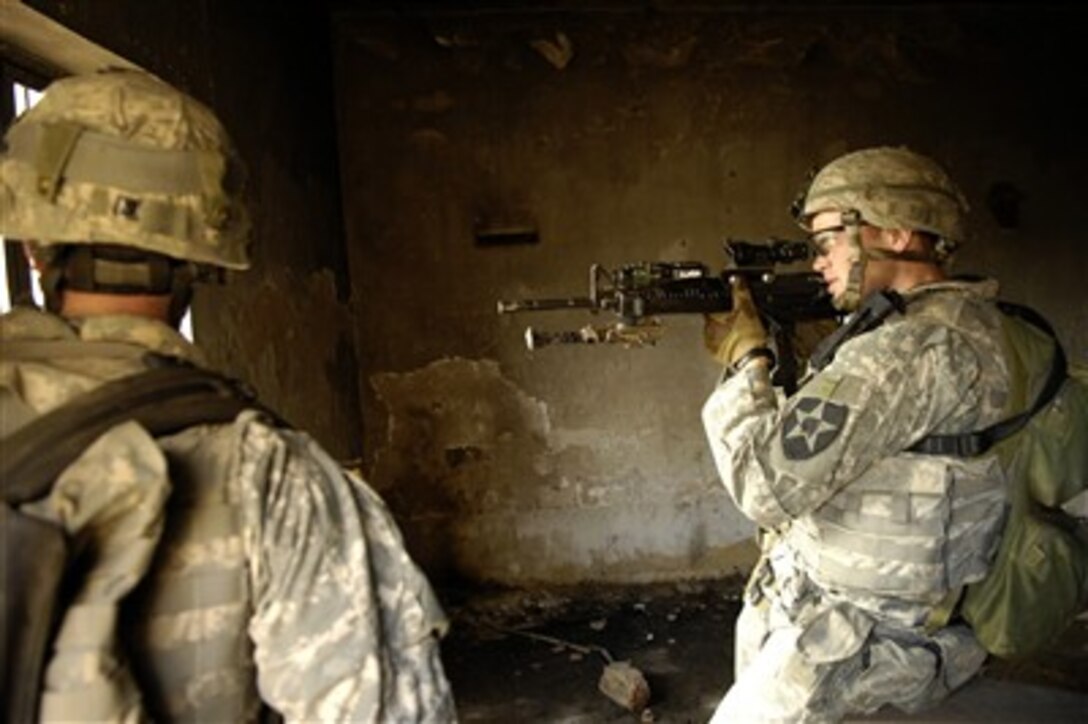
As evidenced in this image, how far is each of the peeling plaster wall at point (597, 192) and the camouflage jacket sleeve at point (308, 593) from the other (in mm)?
3123

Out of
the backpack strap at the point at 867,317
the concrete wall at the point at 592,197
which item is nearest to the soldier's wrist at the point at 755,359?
the backpack strap at the point at 867,317

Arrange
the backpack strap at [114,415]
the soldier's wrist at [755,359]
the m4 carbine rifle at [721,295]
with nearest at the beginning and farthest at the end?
1. the backpack strap at [114,415]
2. the soldier's wrist at [755,359]
3. the m4 carbine rifle at [721,295]

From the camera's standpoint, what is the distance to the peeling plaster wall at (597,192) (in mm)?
3977

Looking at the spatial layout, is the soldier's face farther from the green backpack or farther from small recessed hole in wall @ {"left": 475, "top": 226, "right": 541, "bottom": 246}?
small recessed hole in wall @ {"left": 475, "top": 226, "right": 541, "bottom": 246}

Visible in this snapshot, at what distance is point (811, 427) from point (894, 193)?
1.87ft

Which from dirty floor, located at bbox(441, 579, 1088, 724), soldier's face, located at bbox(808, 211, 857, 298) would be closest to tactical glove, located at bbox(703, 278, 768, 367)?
soldier's face, located at bbox(808, 211, 857, 298)

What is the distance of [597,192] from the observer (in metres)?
4.06

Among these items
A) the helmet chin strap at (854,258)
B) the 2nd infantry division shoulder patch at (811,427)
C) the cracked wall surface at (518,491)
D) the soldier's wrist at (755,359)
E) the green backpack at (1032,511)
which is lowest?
the cracked wall surface at (518,491)

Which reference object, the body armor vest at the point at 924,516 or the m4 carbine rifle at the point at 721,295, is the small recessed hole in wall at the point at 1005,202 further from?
the body armor vest at the point at 924,516

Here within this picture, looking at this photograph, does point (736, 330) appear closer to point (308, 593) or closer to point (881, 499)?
point (881, 499)

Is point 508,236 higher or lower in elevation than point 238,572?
higher

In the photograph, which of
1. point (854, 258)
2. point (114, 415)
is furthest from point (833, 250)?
point (114, 415)

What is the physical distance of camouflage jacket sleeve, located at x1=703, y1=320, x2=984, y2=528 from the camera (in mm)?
1630

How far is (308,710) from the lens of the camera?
95 centimetres
